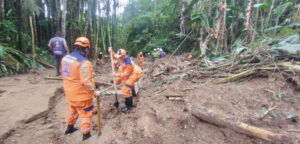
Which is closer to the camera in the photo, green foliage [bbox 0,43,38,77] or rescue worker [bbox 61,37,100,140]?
rescue worker [bbox 61,37,100,140]

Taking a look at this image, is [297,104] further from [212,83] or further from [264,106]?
[212,83]

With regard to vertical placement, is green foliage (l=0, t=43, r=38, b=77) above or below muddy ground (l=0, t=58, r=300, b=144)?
above

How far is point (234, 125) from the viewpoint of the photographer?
1733 millimetres

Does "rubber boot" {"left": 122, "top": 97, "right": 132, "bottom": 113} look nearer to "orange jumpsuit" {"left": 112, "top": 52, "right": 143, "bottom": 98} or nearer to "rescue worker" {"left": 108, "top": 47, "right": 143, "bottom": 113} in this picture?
"rescue worker" {"left": 108, "top": 47, "right": 143, "bottom": 113}

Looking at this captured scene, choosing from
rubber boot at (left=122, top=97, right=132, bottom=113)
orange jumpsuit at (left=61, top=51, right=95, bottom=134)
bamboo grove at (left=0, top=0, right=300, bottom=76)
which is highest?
bamboo grove at (left=0, top=0, right=300, bottom=76)

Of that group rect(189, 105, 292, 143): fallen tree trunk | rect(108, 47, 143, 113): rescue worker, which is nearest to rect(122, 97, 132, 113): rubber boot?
rect(108, 47, 143, 113): rescue worker

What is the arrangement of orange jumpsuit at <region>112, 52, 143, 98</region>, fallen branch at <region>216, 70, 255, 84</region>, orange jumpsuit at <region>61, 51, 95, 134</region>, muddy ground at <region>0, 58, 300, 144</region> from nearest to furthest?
1. muddy ground at <region>0, 58, 300, 144</region>
2. orange jumpsuit at <region>61, 51, 95, 134</region>
3. fallen branch at <region>216, 70, 255, 84</region>
4. orange jumpsuit at <region>112, 52, 143, 98</region>

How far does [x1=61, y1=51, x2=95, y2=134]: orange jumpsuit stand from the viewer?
2082 millimetres

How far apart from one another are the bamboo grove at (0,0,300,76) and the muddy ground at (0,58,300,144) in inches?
71.0

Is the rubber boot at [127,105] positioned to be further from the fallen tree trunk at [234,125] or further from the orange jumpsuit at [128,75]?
the fallen tree trunk at [234,125]

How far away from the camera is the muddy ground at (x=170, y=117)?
181cm

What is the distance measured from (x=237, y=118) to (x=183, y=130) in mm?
717

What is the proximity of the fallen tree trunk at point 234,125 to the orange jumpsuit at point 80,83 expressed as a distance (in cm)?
155

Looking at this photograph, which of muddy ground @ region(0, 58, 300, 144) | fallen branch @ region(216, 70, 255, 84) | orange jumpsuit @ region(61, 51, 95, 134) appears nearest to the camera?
muddy ground @ region(0, 58, 300, 144)
